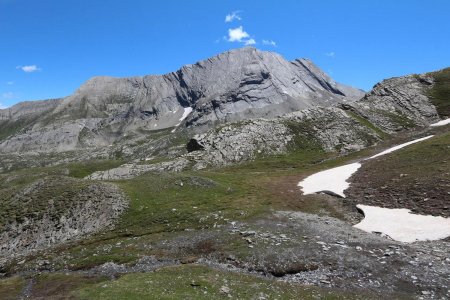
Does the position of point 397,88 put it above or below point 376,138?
above

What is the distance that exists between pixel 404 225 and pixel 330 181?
85.0 feet

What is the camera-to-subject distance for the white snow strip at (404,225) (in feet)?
130

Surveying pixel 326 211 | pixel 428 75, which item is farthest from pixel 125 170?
pixel 428 75

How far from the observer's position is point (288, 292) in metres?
29.1

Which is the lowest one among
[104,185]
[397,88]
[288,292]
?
[288,292]

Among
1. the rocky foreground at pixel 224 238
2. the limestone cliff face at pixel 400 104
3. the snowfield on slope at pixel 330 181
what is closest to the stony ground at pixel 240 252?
the rocky foreground at pixel 224 238

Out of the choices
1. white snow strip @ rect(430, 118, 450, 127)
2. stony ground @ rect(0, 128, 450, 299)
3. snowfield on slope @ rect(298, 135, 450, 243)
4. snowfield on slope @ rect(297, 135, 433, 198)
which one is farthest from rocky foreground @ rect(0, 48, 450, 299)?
white snow strip @ rect(430, 118, 450, 127)

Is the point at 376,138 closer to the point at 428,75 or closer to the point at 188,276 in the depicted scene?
the point at 428,75

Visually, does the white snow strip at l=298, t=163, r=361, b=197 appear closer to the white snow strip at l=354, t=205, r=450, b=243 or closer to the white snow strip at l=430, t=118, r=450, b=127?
the white snow strip at l=354, t=205, r=450, b=243

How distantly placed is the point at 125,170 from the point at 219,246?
68117 millimetres

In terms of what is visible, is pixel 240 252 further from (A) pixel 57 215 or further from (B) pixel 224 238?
(A) pixel 57 215

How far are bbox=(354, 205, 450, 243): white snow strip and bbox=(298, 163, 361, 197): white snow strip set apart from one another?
11.3 meters

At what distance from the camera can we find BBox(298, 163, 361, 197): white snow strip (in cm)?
6306

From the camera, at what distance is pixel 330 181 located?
68.6m
